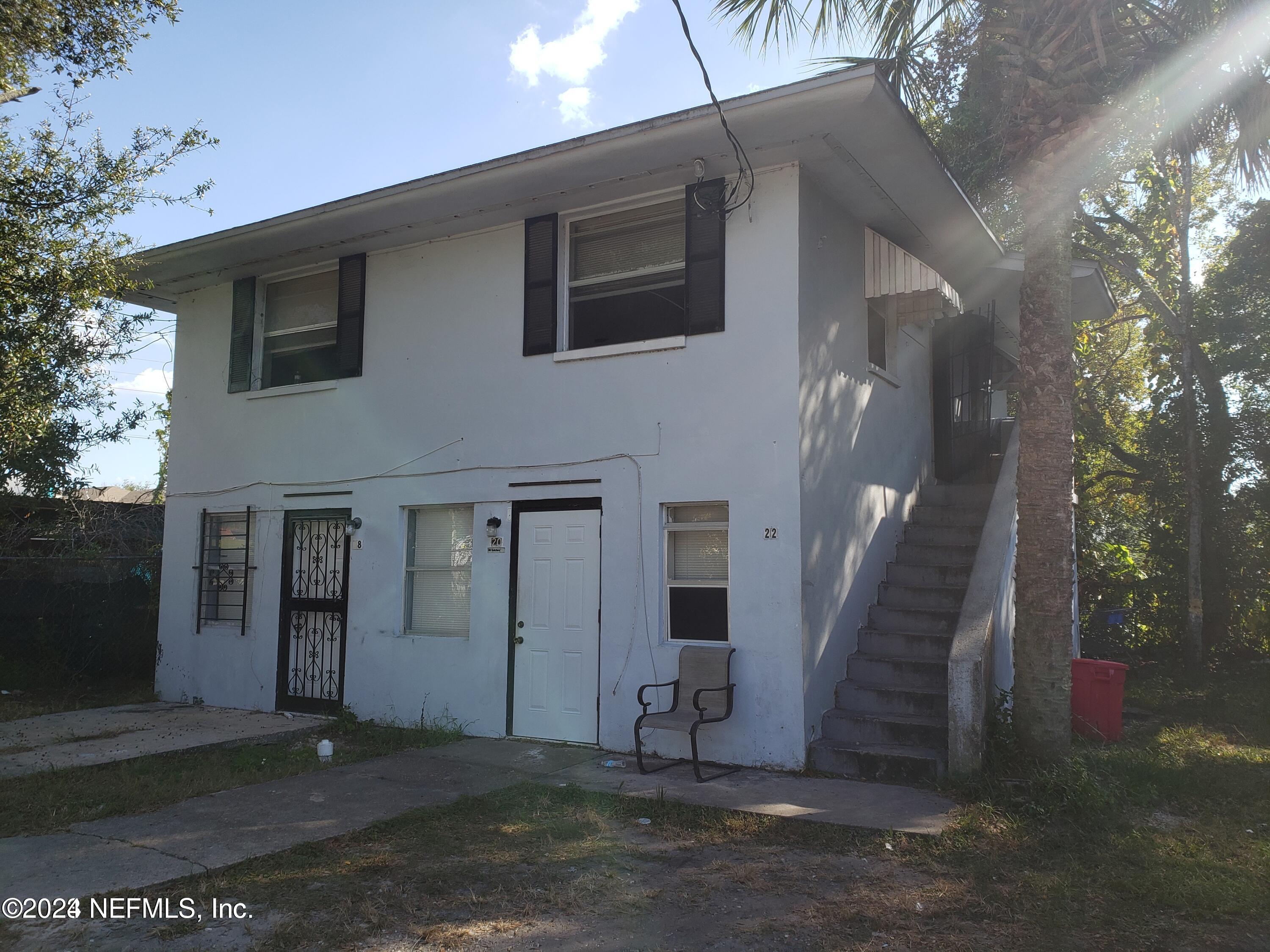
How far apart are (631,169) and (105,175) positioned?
21.1 ft

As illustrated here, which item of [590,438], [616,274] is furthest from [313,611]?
[616,274]

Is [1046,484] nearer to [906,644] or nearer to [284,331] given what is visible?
[906,644]

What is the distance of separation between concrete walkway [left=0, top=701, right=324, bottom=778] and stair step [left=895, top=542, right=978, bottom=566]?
21.2 ft

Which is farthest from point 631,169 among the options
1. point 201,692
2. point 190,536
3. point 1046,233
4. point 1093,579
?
point 1093,579

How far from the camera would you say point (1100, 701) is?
8102 millimetres

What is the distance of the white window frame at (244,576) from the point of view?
10.4 m

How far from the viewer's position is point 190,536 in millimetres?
11031

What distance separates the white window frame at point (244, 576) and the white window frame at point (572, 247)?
4.53m

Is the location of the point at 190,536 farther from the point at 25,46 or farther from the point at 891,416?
the point at 891,416

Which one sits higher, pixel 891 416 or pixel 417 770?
pixel 891 416

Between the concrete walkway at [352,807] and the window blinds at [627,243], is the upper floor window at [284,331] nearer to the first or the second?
the window blinds at [627,243]

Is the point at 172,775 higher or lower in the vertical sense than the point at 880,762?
lower

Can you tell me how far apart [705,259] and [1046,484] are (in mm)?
3380

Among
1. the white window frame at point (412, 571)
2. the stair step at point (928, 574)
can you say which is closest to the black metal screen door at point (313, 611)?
the white window frame at point (412, 571)
